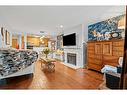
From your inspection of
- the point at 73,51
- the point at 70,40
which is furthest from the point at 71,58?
the point at 70,40

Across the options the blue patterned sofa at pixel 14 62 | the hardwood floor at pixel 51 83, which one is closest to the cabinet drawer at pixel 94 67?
the hardwood floor at pixel 51 83

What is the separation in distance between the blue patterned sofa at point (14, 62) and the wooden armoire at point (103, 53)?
230cm

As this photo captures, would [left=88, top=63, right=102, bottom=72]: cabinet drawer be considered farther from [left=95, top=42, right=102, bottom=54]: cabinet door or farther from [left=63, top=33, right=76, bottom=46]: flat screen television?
[left=63, top=33, right=76, bottom=46]: flat screen television

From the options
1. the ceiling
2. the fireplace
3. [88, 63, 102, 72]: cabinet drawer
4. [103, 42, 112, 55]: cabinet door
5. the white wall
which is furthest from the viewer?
the fireplace

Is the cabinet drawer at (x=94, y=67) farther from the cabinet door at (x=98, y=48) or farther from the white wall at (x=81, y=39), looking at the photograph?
the white wall at (x=81, y=39)

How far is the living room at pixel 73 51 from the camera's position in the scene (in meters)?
3.29

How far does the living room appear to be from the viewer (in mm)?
3289

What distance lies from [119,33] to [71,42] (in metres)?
2.75

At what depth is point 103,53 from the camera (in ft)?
14.9

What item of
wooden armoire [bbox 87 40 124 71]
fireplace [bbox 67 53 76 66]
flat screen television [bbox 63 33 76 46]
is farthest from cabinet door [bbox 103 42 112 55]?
fireplace [bbox 67 53 76 66]

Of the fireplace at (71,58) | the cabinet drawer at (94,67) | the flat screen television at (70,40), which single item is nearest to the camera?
the cabinet drawer at (94,67)

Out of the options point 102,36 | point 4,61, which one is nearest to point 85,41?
point 102,36
